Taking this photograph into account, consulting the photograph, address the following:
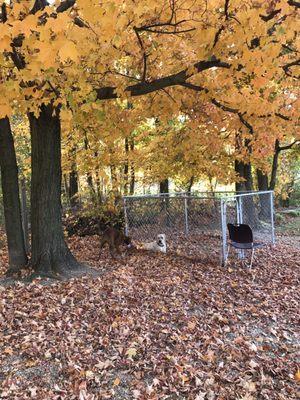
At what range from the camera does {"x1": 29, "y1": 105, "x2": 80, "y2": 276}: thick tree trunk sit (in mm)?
6969

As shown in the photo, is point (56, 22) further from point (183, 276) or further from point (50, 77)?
point (183, 276)

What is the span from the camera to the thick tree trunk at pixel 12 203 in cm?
709

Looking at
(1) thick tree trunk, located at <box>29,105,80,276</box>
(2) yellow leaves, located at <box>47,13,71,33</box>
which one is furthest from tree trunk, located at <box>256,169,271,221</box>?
(2) yellow leaves, located at <box>47,13,71,33</box>

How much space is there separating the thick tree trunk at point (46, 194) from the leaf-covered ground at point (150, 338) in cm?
75

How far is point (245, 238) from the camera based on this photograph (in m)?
8.38

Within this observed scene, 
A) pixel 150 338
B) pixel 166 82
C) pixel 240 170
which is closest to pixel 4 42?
pixel 166 82

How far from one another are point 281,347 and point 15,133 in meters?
14.2

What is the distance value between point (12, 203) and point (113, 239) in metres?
2.45

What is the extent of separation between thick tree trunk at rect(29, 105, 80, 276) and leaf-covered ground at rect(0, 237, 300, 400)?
75 cm

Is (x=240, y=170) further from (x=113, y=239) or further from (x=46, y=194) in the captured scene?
(x=46, y=194)

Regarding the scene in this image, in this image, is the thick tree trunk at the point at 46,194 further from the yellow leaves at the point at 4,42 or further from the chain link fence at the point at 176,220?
the yellow leaves at the point at 4,42

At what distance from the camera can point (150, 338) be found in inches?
187

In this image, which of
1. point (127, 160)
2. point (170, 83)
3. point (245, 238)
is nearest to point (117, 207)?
point (127, 160)

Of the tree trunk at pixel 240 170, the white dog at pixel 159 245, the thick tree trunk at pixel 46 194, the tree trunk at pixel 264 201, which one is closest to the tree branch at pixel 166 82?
the thick tree trunk at pixel 46 194
